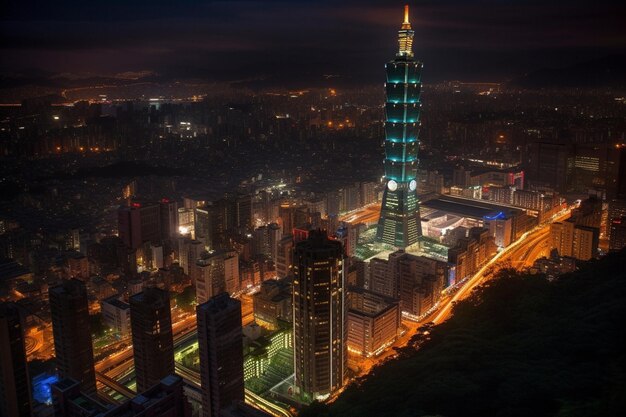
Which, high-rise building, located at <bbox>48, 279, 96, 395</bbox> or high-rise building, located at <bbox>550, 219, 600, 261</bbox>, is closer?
Answer: high-rise building, located at <bbox>48, 279, 96, 395</bbox>

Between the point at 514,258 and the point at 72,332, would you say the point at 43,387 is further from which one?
the point at 514,258

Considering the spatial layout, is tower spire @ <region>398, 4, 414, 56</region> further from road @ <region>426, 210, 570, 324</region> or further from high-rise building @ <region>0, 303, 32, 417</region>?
high-rise building @ <region>0, 303, 32, 417</region>

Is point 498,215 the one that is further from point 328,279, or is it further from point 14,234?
point 14,234

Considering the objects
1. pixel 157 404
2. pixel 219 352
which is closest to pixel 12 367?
pixel 219 352

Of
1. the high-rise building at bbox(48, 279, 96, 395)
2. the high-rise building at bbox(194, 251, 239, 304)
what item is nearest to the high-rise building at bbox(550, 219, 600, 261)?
the high-rise building at bbox(194, 251, 239, 304)

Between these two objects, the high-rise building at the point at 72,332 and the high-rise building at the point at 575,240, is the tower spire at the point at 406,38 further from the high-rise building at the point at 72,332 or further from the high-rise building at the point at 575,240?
the high-rise building at the point at 72,332

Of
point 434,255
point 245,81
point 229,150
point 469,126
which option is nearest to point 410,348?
point 434,255
